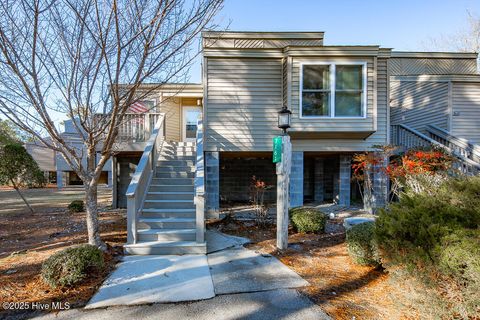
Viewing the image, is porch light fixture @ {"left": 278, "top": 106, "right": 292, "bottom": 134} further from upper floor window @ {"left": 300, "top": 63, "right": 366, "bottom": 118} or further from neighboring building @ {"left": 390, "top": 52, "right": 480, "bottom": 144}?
neighboring building @ {"left": 390, "top": 52, "right": 480, "bottom": 144}

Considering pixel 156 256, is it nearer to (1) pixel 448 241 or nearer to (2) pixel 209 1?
(1) pixel 448 241

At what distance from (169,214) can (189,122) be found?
663 cm

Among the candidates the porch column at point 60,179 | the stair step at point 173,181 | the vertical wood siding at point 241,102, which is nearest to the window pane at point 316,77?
the vertical wood siding at point 241,102

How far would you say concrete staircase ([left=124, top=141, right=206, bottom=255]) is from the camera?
4609 mm

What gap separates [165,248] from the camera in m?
4.57

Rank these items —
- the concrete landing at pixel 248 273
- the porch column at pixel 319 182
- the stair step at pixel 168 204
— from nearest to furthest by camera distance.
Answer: the concrete landing at pixel 248 273
the stair step at pixel 168 204
the porch column at pixel 319 182

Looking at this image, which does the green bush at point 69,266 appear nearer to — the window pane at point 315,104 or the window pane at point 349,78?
the window pane at point 315,104

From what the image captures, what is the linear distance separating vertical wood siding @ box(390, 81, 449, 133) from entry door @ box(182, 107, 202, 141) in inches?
346

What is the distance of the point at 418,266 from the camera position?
8.23ft

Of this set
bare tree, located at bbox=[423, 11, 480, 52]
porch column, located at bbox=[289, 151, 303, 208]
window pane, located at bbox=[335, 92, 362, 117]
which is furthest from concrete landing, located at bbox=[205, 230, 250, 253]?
bare tree, located at bbox=[423, 11, 480, 52]

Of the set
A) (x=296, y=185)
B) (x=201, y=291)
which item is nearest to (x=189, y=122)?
(x=296, y=185)

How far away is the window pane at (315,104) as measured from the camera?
25.1ft

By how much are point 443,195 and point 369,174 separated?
534 cm

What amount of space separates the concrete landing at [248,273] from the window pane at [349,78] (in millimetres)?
5672
